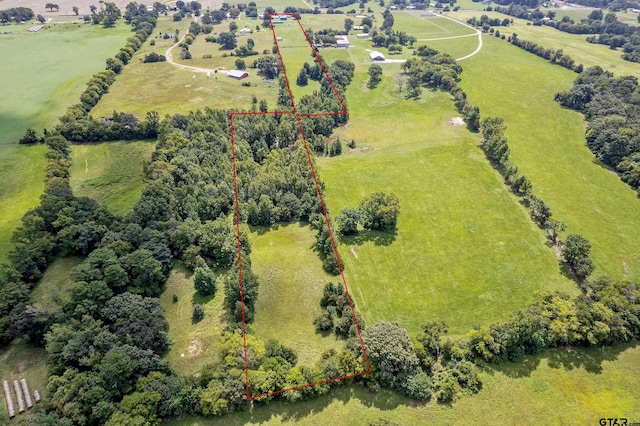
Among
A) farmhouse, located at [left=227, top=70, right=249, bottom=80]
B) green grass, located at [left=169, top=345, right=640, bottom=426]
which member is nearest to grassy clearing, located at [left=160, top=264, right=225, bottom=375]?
green grass, located at [left=169, top=345, right=640, bottom=426]

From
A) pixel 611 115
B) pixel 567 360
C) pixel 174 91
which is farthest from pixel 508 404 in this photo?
pixel 174 91

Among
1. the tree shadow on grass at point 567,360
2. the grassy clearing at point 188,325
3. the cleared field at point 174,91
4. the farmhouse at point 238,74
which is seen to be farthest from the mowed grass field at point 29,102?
the tree shadow on grass at point 567,360

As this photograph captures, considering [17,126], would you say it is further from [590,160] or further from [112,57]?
[590,160]

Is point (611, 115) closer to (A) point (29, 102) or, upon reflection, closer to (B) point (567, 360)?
(B) point (567, 360)

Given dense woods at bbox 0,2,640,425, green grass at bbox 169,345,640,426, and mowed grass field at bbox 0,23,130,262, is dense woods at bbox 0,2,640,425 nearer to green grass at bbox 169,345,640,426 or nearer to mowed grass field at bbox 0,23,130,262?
green grass at bbox 169,345,640,426

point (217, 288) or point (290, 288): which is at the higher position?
point (217, 288)

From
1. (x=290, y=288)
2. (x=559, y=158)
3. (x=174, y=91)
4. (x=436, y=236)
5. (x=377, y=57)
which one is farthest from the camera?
(x=377, y=57)

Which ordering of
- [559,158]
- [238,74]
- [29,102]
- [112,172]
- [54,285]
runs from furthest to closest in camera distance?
1. [238,74]
2. [29,102]
3. [559,158]
4. [112,172]
5. [54,285]
